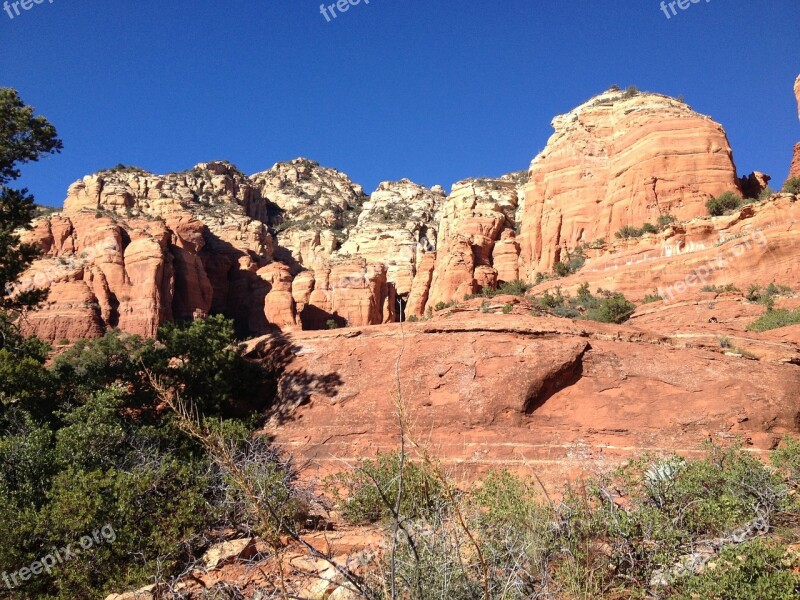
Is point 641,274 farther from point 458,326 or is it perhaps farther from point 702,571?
point 702,571

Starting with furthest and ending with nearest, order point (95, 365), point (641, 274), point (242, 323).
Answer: point (242, 323), point (641, 274), point (95, 365)

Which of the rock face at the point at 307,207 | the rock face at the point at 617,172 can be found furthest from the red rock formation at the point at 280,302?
the rock face at the point at 617,172

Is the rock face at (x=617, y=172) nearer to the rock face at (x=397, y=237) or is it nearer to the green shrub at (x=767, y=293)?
the green shrub at (x=767, y=293)

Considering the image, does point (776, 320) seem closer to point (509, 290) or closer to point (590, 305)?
point (590, 305)

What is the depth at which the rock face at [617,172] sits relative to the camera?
133ft

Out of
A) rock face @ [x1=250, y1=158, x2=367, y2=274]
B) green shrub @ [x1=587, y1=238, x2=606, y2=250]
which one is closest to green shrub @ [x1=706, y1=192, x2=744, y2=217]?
green shrub @ [x1=587, y1=238, x2=606, y2=250]

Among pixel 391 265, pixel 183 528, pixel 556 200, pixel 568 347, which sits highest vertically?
pixel 556 200

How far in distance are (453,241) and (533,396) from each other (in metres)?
41.2

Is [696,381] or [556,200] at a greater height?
[556,200]

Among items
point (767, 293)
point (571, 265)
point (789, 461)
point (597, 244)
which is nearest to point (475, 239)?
Answer: point (571, 265)

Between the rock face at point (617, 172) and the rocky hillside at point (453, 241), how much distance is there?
0.12 metres

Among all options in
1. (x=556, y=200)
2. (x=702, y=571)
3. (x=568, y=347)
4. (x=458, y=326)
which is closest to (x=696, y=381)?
(x=568, y=347)

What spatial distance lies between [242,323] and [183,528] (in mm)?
51958

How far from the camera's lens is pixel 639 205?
4200 cm
